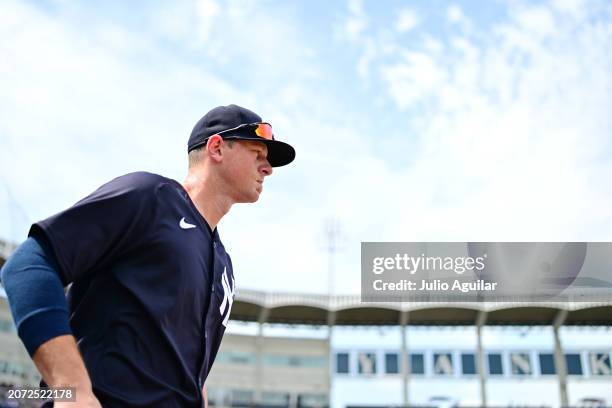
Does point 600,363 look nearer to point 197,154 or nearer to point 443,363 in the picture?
point 443,363

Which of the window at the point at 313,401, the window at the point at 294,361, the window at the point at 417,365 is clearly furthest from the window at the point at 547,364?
the window at the point at 313,401

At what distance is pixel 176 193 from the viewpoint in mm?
2102

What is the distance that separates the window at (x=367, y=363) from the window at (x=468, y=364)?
5618 mm

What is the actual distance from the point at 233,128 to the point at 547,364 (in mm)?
40413

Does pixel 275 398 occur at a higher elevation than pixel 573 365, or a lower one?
lower

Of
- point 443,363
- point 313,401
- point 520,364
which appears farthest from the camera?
point 313,401

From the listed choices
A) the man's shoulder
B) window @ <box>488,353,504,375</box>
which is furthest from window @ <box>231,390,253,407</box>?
the man's shoulder

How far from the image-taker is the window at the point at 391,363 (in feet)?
129

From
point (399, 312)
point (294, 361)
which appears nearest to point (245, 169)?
point (399, 312)

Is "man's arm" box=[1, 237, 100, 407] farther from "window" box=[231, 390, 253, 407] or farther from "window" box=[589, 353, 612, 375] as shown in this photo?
"window" box=[589, 353, 612, 375]

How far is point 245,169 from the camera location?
2.40m

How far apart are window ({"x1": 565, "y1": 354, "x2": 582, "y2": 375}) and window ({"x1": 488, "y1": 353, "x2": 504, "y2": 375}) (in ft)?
12.9

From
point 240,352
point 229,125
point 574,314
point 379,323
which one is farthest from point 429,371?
point 229,125

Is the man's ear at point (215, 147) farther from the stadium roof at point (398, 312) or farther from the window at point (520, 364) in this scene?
the window at point (520, 364)
